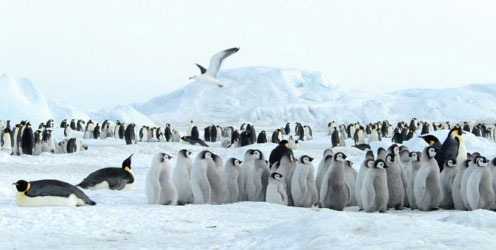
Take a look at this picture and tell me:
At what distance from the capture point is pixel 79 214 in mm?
6805

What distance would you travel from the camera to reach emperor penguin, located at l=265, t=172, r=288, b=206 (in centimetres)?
870

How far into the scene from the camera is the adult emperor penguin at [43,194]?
24.4 ft

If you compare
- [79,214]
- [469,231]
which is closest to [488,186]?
[469,231]

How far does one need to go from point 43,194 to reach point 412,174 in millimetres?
4954

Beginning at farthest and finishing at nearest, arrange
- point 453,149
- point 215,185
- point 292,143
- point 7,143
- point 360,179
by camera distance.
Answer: point 7,143 → point 292,143 → point 453,149 → point 360,179 → point 215,185

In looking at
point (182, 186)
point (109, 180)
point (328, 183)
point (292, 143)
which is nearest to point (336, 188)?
point (328, 183)

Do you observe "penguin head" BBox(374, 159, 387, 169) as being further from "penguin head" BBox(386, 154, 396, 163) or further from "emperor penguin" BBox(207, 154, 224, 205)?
"emperor penguin" BBox(207, 154, 224, 205)

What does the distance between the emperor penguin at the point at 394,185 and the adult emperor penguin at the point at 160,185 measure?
9.35ft

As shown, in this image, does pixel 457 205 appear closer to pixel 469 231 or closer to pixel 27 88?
pixel 469 231

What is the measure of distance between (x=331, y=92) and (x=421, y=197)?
233ft

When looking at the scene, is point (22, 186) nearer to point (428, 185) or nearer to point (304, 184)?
point (304, 184)

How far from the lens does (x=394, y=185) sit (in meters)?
9.02

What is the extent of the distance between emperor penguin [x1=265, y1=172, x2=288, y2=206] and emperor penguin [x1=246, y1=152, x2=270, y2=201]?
618 mm

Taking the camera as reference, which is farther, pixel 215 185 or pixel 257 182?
pixel 257 182
